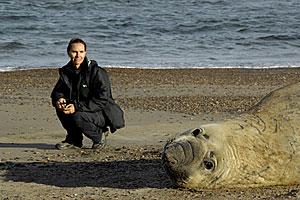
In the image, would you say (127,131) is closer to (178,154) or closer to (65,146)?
(65,146)

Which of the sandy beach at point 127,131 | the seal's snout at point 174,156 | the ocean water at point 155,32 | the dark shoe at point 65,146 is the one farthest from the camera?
the ocean water at point 155,32

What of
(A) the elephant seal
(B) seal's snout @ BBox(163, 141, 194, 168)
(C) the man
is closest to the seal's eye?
(A) the elephant seal

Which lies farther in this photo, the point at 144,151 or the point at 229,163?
the point at 144,151

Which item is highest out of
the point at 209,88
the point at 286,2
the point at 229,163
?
the point at 229,163

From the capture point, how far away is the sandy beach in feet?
22.1

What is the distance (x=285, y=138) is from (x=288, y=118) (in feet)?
0.78

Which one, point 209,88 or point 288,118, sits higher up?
point 288,118

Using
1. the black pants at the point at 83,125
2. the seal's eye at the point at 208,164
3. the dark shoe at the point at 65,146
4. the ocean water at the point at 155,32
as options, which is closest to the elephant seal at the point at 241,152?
the seal's eye at the point at 208,164

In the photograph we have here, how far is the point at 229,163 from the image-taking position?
615 cm

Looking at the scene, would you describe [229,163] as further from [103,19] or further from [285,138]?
[103,19]

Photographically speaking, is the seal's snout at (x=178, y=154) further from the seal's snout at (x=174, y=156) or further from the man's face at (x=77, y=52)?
the man's face at (x=77, y=52)

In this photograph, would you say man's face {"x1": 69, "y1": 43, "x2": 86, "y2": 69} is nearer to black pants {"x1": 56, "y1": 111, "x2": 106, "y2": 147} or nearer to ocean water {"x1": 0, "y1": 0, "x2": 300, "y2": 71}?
black pants {"x1": 56, "y1": 111, "x2": 106, "y2": 147}

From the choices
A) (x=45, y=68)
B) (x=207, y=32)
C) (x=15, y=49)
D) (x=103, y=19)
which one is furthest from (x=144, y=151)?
(x=103, y=19)

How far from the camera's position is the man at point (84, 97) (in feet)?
27.6
